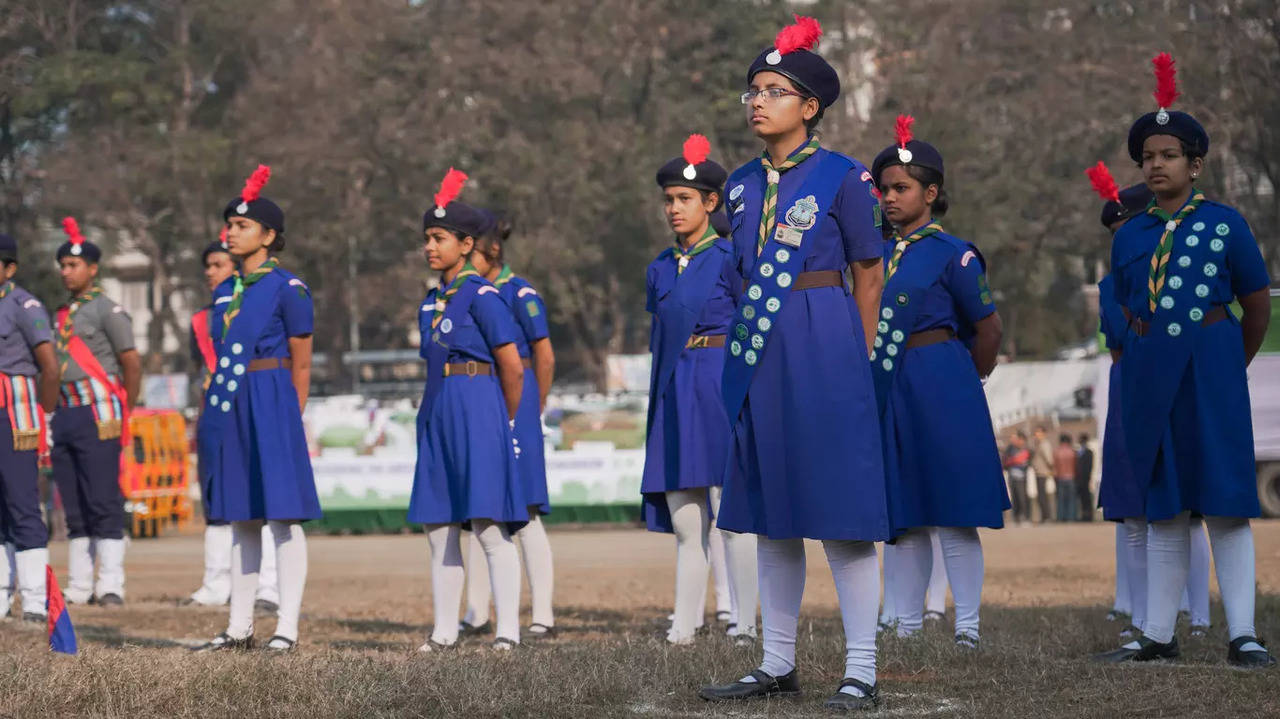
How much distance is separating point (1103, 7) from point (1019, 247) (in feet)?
22.0

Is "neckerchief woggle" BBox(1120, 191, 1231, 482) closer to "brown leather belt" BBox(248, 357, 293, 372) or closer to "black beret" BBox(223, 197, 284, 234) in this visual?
"brown leather belt" BBox(248, 357, 293, 372)

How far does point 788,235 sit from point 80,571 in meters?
8.22

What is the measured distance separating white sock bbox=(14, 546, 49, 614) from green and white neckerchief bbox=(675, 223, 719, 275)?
415cm

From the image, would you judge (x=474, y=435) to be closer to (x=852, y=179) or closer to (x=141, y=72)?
(x=852, y=179)

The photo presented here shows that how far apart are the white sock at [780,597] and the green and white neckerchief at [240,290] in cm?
377

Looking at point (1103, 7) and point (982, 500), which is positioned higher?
point (1103, 7)

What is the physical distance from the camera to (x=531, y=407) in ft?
31.7

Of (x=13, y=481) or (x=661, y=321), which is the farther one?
(x=13, y=481)

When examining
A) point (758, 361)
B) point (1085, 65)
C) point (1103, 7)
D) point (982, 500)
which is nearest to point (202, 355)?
point (982, 500)

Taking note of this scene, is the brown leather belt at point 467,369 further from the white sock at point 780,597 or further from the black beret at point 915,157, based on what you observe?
the white sock at point 780,597

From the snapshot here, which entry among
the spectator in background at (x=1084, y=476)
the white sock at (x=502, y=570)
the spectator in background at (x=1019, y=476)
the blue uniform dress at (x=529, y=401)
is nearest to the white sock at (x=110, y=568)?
the blue uniform dress at (x=529, y=401)

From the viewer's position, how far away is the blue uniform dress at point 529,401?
9500 millimetres

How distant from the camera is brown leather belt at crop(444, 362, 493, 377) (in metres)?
8.60

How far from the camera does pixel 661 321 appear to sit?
8680 mm
